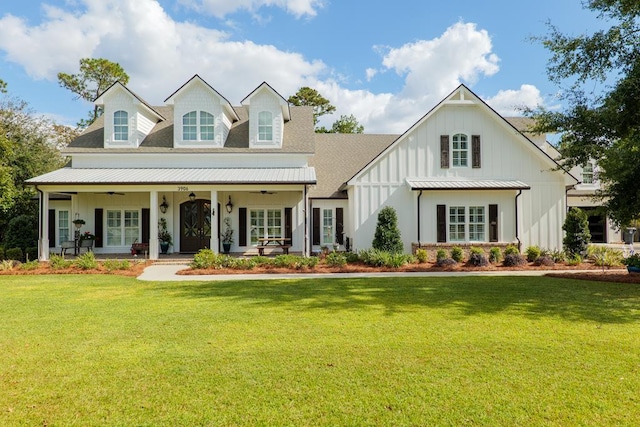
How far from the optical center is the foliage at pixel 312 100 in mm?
37969

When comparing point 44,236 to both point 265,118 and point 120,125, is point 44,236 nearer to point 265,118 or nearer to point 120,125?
point 120,125

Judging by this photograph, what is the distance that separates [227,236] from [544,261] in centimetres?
1382

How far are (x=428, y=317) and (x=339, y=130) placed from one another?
1305 inches

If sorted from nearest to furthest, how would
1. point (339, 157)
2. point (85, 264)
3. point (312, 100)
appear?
point (85, 264), point (339, 157), point (312, 100)

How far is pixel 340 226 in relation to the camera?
19.3 m

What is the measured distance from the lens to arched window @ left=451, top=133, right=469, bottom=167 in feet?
55.6

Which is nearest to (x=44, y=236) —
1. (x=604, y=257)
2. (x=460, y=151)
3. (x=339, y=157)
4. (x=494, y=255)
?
(x=339, y=157)

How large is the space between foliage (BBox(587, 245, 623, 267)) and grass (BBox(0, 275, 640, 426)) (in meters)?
6.14

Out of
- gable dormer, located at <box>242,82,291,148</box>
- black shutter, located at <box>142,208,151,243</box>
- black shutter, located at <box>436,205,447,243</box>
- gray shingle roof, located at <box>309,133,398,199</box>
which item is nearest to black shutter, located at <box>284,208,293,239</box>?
gray shingle roof, located at <box>309,133,398,199</box>

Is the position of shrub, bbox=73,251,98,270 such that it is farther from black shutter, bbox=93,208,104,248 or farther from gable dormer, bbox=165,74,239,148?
gable dormer, bbox=165,74,239,148

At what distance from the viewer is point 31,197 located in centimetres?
2073

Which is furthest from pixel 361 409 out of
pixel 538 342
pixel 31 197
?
pixel 31 197

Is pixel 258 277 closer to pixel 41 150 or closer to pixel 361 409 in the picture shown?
pixel 361 409

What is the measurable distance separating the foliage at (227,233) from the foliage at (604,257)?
15.3 m
